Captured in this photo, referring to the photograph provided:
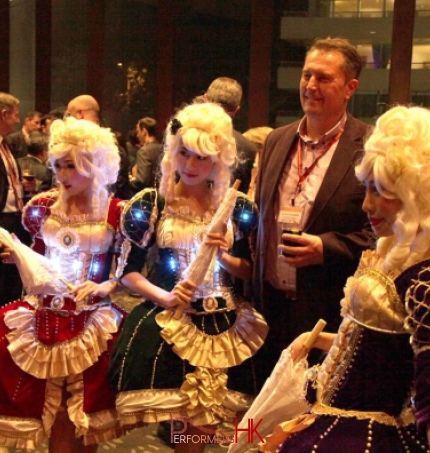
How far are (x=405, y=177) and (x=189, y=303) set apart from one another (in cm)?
101

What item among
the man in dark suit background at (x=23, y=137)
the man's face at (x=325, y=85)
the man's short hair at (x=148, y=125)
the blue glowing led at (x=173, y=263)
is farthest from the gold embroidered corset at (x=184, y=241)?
the man in dark suit background at (x=23, y=137)

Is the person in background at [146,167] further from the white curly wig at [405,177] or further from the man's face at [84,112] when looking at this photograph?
the white curly wig at [405,177]

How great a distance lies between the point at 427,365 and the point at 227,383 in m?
1.02

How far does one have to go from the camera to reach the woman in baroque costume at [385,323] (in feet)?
4.79

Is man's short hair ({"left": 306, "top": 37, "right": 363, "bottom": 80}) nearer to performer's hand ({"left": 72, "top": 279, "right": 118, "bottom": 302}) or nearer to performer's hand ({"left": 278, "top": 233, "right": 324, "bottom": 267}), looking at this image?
performer's hand ({"left": 278, "top": 233, "right": 324, "bottom": 267})

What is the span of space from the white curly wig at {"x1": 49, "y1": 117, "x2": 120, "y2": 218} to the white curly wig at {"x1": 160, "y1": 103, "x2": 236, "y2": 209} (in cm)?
28

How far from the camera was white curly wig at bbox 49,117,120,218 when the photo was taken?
247cm

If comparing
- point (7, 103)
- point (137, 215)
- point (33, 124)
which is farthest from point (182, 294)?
point (33, 124)

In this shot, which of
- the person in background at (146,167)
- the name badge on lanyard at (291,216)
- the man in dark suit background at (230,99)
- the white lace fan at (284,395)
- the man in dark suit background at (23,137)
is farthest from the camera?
the man in dark suit background at (23,137)

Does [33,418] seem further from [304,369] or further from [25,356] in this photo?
[304,369]

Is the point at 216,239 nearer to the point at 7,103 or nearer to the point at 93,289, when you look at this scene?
the point at 93,289

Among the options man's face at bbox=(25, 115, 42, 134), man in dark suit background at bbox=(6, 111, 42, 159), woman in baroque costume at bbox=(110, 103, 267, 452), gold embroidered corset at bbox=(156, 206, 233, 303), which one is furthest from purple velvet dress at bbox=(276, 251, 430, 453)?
man's face at bbox=(25, 115, 42, 134)

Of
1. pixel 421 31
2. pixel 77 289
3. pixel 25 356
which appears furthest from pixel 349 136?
pixel 421 31

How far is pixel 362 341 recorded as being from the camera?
1.56 meters
